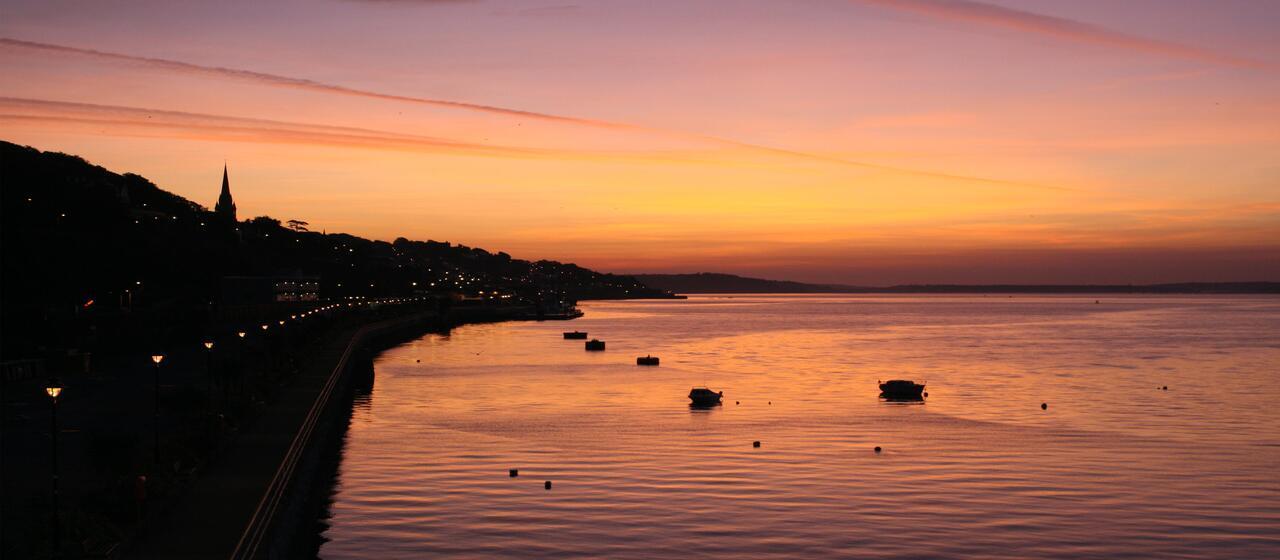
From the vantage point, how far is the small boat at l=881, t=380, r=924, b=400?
9506cm

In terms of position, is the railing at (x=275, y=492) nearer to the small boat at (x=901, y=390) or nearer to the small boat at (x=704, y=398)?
the small boat at (x=704, y=398)

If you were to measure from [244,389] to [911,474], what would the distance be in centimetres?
3358

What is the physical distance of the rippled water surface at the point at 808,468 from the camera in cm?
4038

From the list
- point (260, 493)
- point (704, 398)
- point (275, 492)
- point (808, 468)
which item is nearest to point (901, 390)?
point (704, 398)

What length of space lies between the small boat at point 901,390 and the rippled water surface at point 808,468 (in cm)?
166

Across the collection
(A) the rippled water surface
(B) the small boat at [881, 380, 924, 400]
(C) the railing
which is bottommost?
(A) the rippled water surface

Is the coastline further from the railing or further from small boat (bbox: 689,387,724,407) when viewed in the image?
small boat (bbox: 689,387,724,407)

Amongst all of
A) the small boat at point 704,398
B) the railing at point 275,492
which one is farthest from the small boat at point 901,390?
the railing at point 275,492

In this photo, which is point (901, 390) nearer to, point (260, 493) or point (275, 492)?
point (275, 492)

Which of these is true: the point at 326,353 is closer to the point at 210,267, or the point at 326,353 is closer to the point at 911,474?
the point at 210,267

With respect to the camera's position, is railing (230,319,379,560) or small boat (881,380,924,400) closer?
railing (230,319,379,560)

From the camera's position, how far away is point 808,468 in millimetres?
56438

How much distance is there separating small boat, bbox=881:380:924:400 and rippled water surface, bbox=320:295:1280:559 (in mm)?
1655

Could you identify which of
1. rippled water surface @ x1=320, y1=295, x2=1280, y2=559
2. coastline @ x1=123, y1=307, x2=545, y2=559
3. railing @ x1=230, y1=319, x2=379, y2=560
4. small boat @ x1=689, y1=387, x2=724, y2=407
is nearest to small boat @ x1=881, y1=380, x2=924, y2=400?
rippled water surface @ x1=320, y1=295, x2=1280, y2=559
